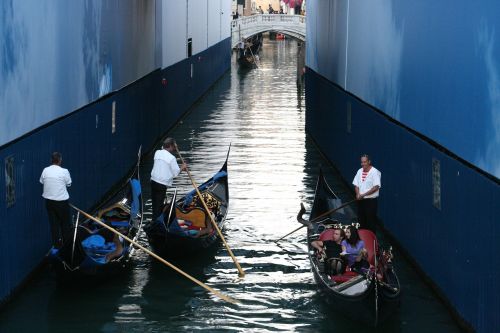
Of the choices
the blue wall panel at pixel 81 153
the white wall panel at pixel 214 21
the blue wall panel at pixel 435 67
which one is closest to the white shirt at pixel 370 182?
the blue wall panel at pixel 435 67

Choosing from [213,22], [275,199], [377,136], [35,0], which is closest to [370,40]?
[377,136]

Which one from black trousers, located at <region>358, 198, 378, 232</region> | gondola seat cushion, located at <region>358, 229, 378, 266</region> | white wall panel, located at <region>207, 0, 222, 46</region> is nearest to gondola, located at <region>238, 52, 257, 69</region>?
white wall panel, located at <region>207, 0, 222, 46</region>

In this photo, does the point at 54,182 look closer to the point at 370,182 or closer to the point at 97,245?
the point at 97,245

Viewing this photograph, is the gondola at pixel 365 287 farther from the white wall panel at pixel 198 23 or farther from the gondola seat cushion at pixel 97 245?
the white wall panel at pixel 198 23

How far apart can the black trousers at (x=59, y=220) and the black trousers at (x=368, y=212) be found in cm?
517

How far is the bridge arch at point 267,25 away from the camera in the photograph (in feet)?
288

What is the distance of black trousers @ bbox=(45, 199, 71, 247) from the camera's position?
1592cm

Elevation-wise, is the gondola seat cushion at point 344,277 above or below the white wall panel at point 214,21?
→ below

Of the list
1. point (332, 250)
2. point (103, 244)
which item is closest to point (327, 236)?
point (332, 250)

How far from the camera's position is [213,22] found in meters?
60.1

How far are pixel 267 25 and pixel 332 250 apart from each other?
76.0 meters

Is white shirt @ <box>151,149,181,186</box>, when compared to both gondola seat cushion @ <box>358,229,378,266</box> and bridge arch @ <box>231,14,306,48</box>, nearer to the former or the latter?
gondola seat cushion @ <box>358,229,378,266</box>

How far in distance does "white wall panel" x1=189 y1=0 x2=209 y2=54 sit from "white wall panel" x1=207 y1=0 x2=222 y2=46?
2.60 meters

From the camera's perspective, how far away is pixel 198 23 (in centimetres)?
4984
